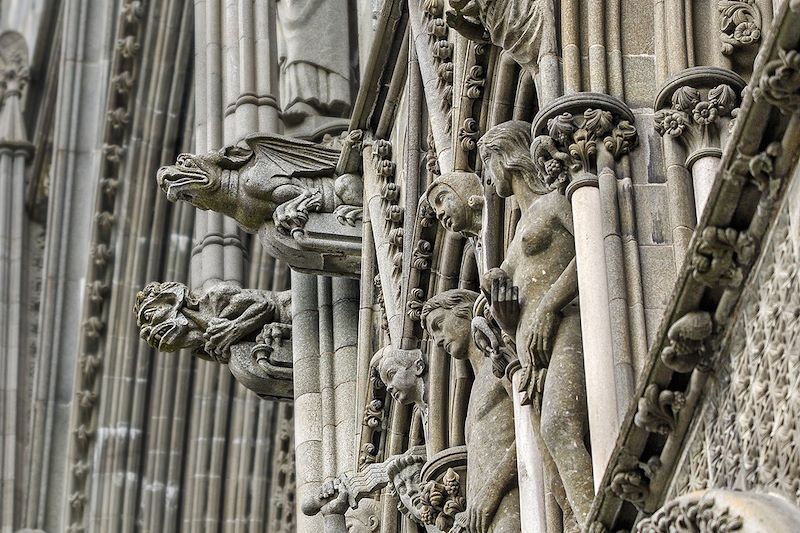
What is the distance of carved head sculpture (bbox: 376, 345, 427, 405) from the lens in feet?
39.2

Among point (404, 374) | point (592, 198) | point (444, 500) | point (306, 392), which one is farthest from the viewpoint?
point (306, 392)

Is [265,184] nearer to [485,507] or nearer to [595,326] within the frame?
[485,507]

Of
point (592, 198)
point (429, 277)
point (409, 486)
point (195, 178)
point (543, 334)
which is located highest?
point (195, 178)

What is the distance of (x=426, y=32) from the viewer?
12.5m

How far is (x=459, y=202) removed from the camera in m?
10.5

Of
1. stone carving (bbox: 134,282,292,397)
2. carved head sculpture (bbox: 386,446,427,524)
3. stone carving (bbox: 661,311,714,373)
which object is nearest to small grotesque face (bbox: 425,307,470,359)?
carved head sculpture (bbox: 386,446,427,524)

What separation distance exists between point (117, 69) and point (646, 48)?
14212mm

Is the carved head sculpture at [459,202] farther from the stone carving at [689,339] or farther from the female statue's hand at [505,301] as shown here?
the stone carving at [689,339]

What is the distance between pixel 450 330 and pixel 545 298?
6.04ft

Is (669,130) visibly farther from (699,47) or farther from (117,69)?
(117,69)

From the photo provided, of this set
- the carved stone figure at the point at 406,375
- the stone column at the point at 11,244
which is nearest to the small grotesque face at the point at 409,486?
the carved stone figure at the point at 406,375

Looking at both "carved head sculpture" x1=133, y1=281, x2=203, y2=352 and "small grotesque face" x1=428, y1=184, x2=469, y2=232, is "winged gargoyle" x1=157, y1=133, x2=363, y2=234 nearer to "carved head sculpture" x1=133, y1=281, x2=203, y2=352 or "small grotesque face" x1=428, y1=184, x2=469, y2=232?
"carved head sculpture" x1=133, y1=281, x2=203, y2=352

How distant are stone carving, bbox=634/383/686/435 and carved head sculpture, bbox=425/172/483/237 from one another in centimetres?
343

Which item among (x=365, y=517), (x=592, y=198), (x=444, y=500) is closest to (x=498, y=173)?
(x=592, y=198)
